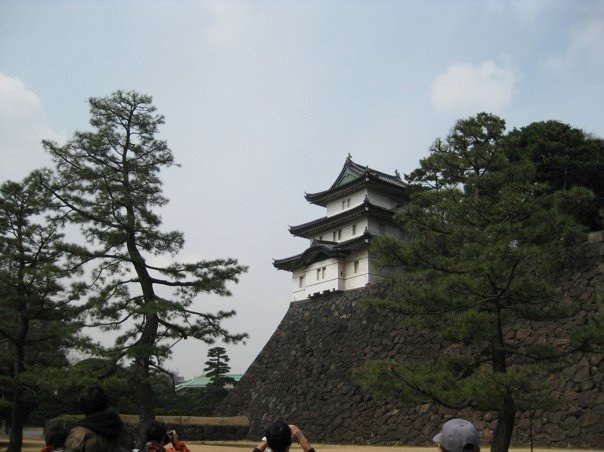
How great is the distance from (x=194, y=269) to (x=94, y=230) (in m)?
2.11

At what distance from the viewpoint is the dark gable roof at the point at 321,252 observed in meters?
22.3

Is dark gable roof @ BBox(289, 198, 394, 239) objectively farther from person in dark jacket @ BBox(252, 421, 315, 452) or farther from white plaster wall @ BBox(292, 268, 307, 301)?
person in dark jacket @ BBox(252, 421, 315, 452)

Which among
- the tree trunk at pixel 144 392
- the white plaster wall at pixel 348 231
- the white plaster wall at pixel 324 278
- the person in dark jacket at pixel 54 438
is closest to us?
the person in dark jacket at pixel 54 438

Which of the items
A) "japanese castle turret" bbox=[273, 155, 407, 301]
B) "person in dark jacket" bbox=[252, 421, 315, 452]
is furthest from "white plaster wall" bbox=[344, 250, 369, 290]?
"person in dark jacket" bbox=[252, 421, 315, 452]

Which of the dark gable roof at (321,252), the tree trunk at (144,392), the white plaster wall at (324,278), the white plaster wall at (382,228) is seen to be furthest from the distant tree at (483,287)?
the white plaster wall at (382,228)

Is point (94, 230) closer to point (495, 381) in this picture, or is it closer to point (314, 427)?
point (495, 381)

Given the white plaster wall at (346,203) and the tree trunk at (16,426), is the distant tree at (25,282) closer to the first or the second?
the tree trunk at (16,426)

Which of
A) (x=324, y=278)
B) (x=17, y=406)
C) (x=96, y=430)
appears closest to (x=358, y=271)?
(x=324, y=278)

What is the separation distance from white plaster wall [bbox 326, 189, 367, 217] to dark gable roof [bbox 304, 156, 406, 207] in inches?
8.0

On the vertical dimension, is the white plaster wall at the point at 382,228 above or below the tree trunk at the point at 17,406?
above

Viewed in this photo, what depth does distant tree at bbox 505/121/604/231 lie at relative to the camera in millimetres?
16625

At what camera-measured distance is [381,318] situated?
19641 millimetres

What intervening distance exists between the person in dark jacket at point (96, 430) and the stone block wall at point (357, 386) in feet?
25.5

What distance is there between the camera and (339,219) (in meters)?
24.4
